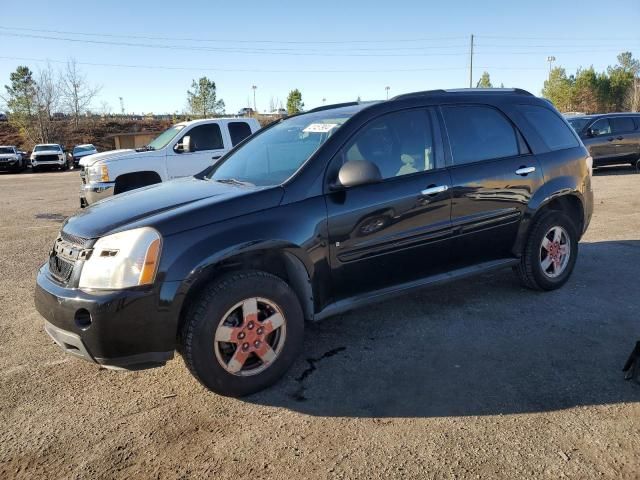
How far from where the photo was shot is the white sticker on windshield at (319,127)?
3732 millimetres

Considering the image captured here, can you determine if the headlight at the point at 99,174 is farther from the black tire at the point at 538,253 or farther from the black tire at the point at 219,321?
the black tire at the point at 538,253

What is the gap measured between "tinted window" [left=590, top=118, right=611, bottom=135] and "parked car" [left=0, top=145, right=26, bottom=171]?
29636 millimetres

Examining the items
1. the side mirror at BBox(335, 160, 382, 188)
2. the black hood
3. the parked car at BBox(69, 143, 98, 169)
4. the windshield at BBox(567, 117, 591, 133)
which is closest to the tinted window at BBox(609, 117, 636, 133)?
the windshield at BBox(567, 117, 591, 133)

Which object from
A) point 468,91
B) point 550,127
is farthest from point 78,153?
point 550,127

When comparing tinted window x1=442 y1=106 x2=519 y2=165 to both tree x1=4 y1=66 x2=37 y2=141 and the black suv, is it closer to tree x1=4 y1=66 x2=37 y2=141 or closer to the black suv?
the black suv

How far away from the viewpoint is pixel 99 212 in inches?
133

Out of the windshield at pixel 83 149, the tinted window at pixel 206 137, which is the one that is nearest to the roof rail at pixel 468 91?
the tinted window at pixel 206 137

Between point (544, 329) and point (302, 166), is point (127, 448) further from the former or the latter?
point (544, 329)

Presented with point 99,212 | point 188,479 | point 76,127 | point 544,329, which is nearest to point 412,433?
point 188,479

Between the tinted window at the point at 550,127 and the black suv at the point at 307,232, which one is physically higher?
the tinted window at the point at 550,127

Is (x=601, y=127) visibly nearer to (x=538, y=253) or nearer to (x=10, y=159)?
(x=538, y=253)

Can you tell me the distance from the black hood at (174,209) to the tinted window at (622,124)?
48.4ft

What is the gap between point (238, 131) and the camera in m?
10.5

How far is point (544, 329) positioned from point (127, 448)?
3040 mm
